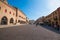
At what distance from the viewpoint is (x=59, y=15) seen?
49.8m

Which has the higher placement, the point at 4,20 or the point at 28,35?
the point at 4,20

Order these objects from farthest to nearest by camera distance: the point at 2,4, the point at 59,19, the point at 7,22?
the point at 7,22 → the point at 2,4 → the point at 59,19

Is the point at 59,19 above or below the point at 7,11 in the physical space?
below

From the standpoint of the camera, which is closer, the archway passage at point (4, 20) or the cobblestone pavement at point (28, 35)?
the cobblestone pavement at point (28, 35)

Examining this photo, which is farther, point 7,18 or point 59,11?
point 7,18

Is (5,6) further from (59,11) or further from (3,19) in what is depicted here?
(59,11)

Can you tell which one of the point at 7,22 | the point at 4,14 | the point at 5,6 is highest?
the point at 5,6

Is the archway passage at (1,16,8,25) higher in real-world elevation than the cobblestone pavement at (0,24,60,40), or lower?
higher

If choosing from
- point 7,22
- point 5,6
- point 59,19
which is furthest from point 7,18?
point 59,19

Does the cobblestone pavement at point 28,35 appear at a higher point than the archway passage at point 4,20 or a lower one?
lower

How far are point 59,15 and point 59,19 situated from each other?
6.53ft

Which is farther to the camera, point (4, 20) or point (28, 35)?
point (4, 20)

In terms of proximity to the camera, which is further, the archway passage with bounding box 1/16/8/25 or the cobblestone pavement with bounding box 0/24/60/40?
the archway passage with bounding box 1/16/8/25

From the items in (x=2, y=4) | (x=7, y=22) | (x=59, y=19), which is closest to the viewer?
(x=59, y=19)
